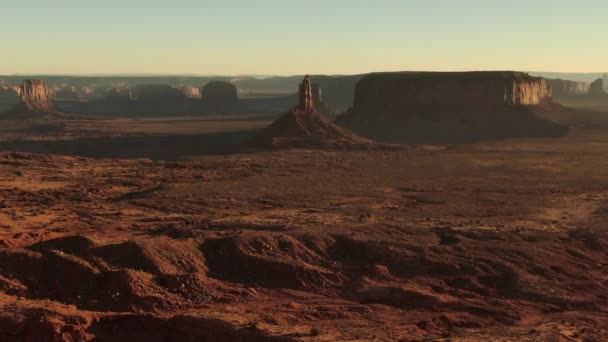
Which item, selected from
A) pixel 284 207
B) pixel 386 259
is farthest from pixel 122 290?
pixel 284 207

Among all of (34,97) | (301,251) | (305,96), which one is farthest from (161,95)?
(301,251)

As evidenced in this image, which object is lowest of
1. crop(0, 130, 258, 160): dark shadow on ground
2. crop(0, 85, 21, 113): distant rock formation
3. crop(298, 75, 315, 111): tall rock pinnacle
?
crop(0, 130, 258, 160): dark shadow on ground

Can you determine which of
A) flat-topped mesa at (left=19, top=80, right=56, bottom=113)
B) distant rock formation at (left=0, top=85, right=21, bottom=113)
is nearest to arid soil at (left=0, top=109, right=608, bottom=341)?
flat-topped mesa at (left=19, top=80, right=56, bottom=113)

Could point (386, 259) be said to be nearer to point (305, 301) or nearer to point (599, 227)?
point (305, 301)

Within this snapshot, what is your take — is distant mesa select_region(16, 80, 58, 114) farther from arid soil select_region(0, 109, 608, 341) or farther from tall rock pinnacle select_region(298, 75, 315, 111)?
arid soil select_region(0, 109, 608, 341)

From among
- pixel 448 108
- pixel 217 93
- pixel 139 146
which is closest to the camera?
pixel 139 146

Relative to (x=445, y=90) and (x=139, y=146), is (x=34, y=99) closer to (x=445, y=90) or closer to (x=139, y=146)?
(x=139, y=146)
